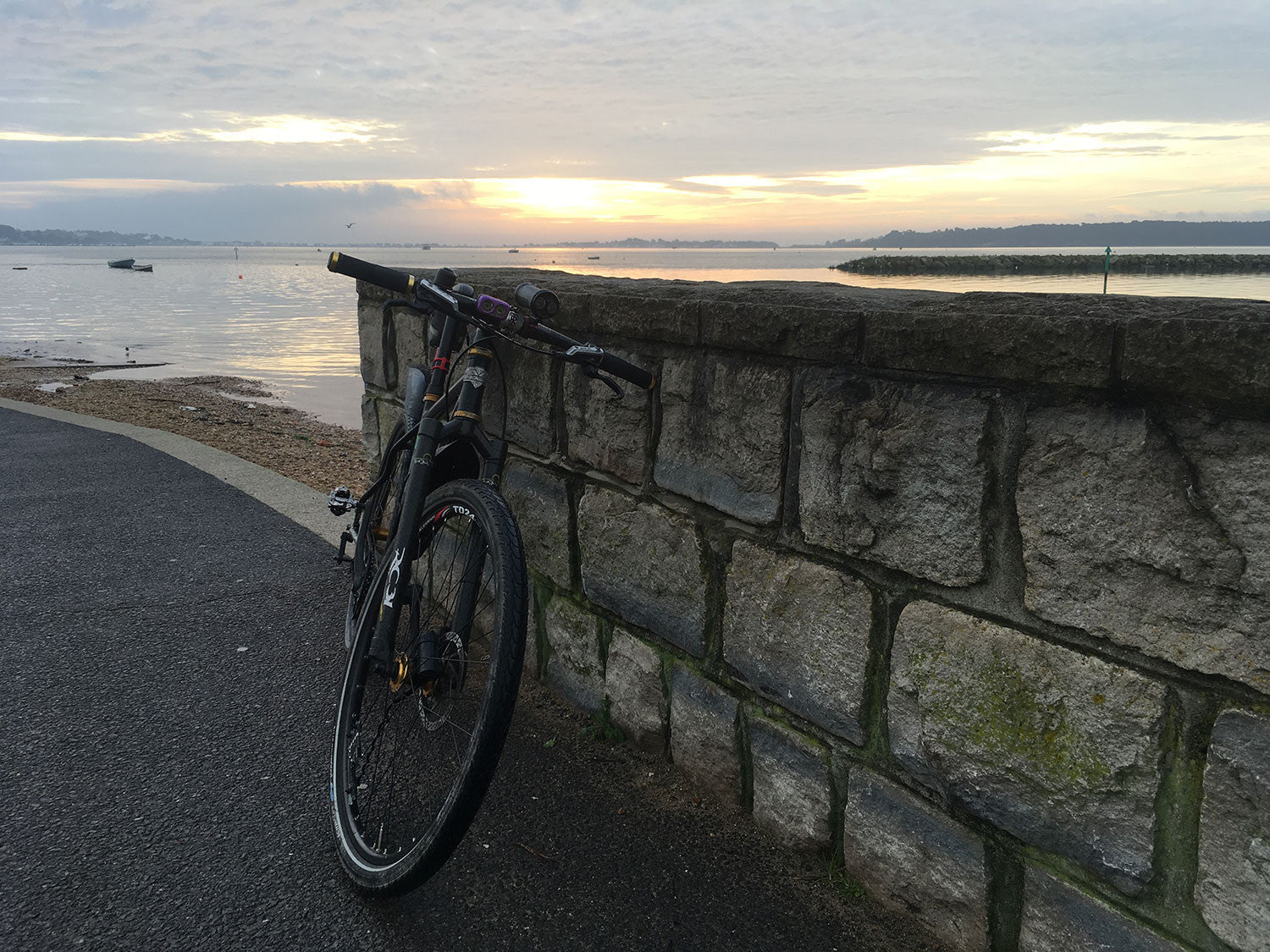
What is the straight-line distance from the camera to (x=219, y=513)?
5.44 metres

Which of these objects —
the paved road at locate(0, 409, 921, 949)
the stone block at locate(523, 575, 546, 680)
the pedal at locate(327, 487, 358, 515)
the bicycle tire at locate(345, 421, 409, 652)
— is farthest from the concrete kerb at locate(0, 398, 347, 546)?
the stone block at locate(523, 575, 546, 680)

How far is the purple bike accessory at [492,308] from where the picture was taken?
2.40 m

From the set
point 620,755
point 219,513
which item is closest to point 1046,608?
point 620,755

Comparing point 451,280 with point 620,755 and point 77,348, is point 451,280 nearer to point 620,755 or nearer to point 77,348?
point 620,755

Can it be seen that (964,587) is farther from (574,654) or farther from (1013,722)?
(574,654)

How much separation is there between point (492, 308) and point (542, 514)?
0.99 meters

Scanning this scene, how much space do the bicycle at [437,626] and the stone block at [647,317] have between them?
0.16 meters

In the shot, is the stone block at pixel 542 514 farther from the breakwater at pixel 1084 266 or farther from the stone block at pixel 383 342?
the breakwater at pixel 1084 266

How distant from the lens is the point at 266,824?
2459 mm

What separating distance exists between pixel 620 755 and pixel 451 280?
1.62 metres

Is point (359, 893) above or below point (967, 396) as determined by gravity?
below

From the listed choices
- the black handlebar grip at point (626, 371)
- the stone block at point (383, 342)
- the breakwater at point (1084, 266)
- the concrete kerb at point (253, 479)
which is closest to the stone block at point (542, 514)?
the black handlebar grip at point (626, 371)

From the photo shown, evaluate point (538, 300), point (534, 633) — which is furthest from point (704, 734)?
point (538, 300)

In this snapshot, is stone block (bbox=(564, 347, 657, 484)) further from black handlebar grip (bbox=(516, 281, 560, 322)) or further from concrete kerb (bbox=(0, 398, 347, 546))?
concrete kerb (bbox=(0, 398, 347, 546))
